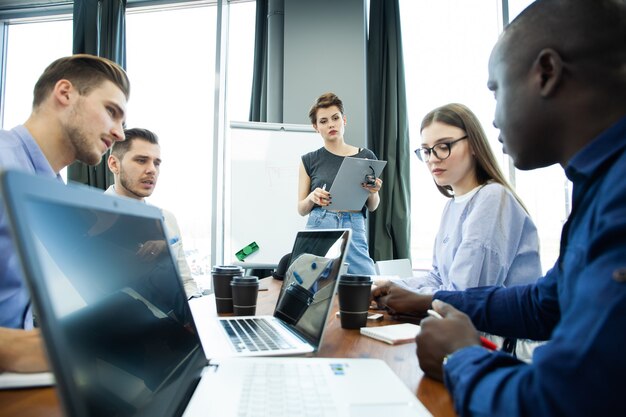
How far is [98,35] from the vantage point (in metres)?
3.67

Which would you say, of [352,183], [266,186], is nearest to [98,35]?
[266,186]

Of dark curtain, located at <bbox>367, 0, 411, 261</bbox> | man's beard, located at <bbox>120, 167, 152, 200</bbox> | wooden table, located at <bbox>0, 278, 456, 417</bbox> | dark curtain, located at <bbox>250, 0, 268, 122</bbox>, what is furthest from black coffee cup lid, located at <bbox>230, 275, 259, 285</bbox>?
dark curtain, located at <bbox>250, 0, 268, 122</bbox>

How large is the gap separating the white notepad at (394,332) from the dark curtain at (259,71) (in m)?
2.87

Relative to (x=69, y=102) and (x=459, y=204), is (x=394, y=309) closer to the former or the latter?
(x=459, y=204)

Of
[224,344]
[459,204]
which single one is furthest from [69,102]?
[459,204]

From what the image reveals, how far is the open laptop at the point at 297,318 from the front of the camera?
2.41 ft

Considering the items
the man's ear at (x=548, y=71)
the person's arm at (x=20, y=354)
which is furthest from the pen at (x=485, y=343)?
the person's arm at (x=20, y=354)

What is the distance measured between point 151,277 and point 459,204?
1.18 metres

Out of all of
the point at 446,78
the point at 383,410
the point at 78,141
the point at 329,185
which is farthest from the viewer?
the point at 446,78

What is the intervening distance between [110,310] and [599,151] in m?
0.67

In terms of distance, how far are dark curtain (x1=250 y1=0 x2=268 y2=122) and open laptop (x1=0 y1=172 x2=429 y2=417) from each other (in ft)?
9.93

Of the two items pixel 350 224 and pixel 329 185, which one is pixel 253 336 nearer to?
pixel 350 224

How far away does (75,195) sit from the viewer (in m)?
0.37

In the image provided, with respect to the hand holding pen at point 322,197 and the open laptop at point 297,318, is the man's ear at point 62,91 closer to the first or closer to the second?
the open laptop at point 297,318
